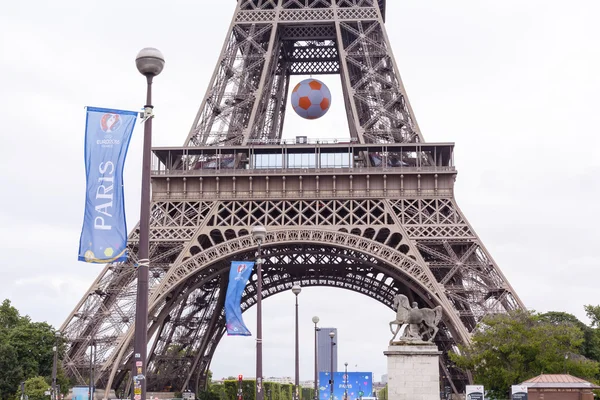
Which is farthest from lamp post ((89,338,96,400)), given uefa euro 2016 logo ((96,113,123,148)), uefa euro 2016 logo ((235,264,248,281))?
uefa euro 2016 logo ((96,113,123,148))

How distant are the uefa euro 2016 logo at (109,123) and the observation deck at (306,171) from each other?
34962mm

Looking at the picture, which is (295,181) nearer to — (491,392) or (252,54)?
(252,54)

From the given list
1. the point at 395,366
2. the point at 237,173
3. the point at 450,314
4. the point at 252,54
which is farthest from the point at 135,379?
the point at 252,54

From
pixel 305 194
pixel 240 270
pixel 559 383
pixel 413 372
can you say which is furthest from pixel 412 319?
pixel 305 194

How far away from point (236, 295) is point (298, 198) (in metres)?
14.9

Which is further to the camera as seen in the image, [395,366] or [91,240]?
[395,366]

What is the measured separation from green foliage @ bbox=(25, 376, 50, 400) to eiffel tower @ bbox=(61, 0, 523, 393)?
183 inches

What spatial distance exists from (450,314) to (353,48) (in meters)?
22.7

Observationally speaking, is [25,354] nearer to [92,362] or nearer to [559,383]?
[92,362]

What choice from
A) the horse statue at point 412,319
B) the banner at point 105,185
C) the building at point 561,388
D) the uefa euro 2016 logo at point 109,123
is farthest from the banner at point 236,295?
the uefa euro 2016 logo at point 109,123

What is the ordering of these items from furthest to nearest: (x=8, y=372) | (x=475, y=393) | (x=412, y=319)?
(x=8, y=372)
(x=475, y=393)
(x=412, y=319)

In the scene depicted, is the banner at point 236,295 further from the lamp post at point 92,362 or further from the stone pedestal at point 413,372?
the lamp post at point 92,362

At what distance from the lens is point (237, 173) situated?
53.3m

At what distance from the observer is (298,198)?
52781mm
